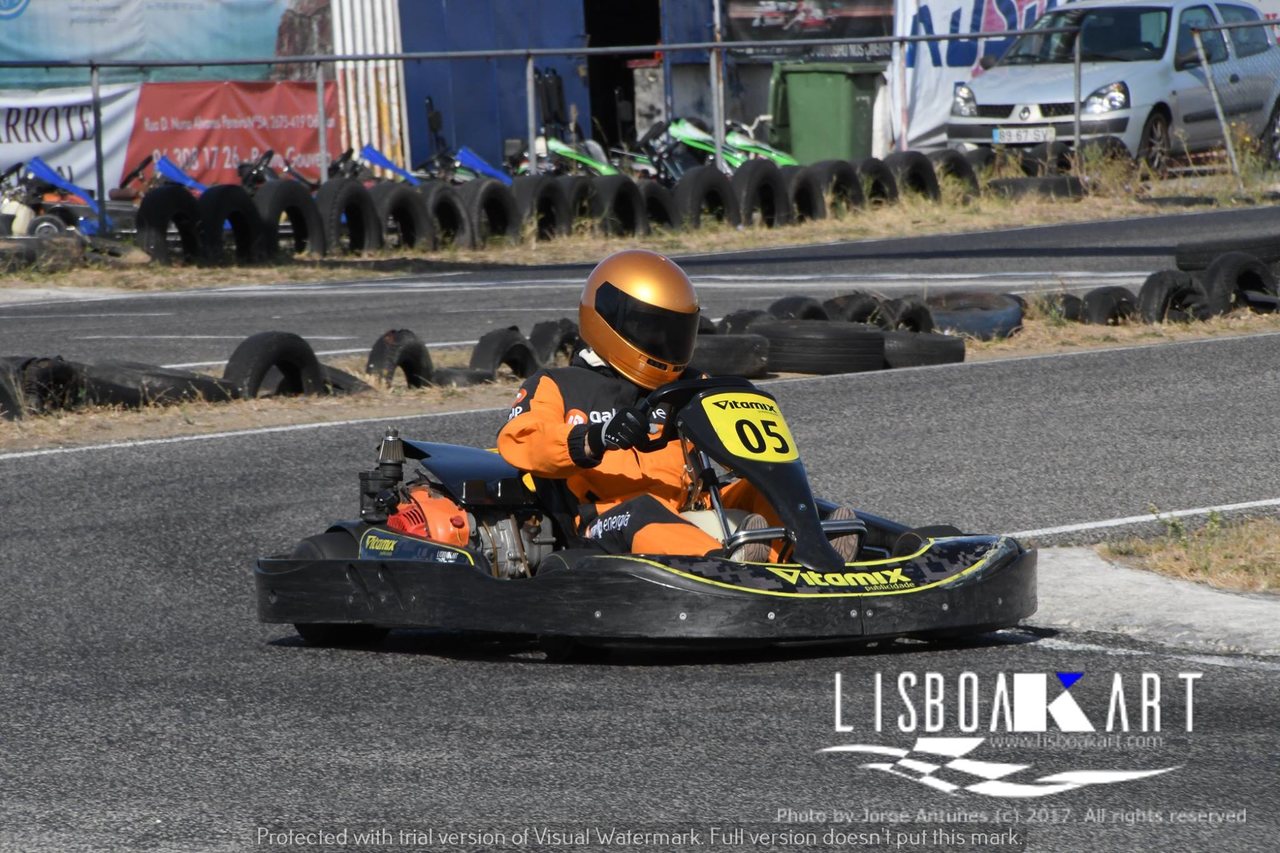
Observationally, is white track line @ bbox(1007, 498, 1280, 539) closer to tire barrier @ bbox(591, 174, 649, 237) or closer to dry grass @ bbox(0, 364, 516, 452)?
dry grass @ bbox(0, 364, 516, 452)

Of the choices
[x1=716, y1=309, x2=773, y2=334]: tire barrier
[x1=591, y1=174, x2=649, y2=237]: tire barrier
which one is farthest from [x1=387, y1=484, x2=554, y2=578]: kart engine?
[x1=591, y1=174, x2=649, y2=237]: tire barrier

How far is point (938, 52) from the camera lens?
24.6 metres

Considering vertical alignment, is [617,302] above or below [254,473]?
above

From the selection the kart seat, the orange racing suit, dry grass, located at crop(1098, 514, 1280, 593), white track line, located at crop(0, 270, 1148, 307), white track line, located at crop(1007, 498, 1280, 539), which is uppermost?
the orange racing suit

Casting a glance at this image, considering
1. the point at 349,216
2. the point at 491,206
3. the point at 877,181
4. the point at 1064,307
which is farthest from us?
the point at 877,181

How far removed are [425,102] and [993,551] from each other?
63.1ft

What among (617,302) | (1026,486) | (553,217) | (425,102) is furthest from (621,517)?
(425,102)

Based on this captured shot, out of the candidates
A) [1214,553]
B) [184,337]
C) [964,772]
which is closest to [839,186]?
[184,337]

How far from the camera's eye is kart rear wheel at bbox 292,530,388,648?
5.54 meters

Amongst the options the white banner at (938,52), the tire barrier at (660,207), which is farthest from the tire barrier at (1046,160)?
the tire barrier at (660,207)

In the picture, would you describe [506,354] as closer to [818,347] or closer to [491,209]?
[818,347]

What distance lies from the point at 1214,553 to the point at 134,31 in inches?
695

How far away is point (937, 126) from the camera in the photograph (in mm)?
24500

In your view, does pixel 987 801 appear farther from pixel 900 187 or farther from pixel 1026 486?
pixel 900 187
